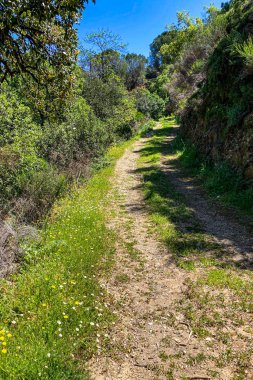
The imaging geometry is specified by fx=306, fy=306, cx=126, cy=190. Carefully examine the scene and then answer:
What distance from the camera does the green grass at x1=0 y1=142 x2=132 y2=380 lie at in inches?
126

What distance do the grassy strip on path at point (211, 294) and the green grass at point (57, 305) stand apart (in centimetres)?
115

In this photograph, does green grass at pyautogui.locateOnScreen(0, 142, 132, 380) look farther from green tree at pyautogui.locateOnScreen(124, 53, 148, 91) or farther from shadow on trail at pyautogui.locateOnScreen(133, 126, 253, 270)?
green tree at pyautogui.locateOnScreen(124, 53, 148, 91)

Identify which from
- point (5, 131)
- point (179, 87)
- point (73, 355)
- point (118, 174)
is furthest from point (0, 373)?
point (179, 87)

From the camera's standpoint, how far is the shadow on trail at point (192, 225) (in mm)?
5875

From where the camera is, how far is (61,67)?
675 centimetres

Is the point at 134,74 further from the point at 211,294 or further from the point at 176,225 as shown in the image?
the point at 211,294

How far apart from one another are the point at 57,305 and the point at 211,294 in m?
2.29

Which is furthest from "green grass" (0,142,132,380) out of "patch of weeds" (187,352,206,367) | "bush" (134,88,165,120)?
"bush" (134,88,165,120)

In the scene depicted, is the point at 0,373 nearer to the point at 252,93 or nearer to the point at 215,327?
the point at 215,327

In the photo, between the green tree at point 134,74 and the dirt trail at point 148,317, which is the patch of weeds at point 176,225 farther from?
the green tree at point 134,74

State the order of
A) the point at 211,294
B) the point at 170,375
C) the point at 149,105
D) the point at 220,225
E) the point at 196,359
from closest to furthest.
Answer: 1. the point at 170,375
2. the point at 196,359
3. the point at 211,294
4. the point at 220,225
5. the point at 149,105

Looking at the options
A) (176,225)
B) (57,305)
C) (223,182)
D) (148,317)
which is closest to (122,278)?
(148,317)

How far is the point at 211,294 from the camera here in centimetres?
466

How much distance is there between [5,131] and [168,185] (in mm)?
5772
